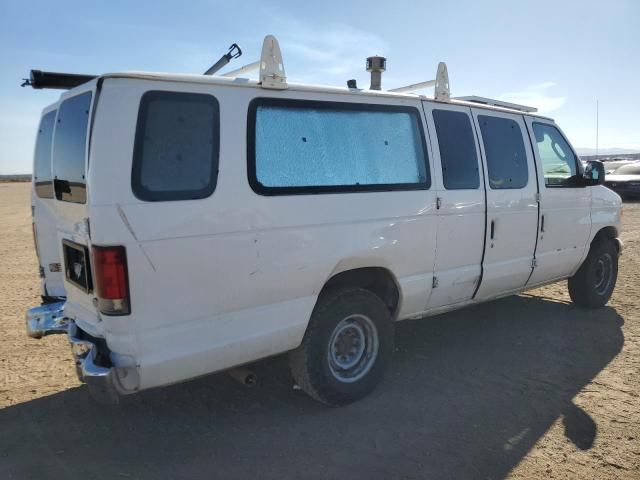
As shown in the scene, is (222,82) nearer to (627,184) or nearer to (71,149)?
(71,149)

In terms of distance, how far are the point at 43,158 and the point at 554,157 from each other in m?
4.88

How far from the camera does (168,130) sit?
289 cm

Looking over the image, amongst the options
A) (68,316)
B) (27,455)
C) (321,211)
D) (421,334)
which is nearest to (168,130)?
(321,211)

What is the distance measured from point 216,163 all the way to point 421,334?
3.30 metres

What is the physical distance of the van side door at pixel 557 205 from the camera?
5.25 meters

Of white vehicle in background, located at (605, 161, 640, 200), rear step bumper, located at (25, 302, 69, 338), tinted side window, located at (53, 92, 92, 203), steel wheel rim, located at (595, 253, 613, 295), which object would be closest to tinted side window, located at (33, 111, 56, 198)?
tinted side window, located at (53, 92, 92, 203)

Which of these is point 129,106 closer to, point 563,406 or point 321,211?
point 321,211

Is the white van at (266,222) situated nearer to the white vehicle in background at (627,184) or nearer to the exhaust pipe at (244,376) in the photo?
the exhaust pipe at (244,376)

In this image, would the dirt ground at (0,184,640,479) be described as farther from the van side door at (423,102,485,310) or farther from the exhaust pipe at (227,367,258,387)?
the van side door at (423,102,485,310)

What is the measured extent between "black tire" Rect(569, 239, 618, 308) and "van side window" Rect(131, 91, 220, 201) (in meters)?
4.90

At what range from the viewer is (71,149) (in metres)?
3.22

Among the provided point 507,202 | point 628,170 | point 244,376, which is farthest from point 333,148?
point 628,170

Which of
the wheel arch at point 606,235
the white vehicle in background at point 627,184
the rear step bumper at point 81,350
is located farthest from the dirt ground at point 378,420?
the white vehicle in background at point 627,184

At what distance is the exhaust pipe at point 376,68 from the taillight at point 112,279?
3.03 meters
